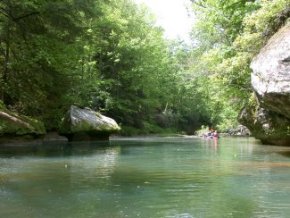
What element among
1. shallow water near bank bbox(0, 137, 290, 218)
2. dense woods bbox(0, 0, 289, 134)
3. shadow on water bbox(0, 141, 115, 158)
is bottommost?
shallow water near bank bbox(0, 137, 290, 218)

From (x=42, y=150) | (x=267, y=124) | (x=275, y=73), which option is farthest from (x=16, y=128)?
(x=267, y=124)

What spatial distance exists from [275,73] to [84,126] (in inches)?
Answer: 630

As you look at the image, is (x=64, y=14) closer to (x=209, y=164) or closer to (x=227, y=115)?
(x=209, y=164)

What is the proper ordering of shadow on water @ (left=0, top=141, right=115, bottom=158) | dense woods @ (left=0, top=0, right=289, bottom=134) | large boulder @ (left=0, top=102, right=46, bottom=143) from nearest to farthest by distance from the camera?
shadow on water @ (left=0, top=141, right=115, bottom=158), dense woods @ (left=0, top=0, right=289, bottom=134), large boulder @ (left=0, top=102, right=46, bottom=143)

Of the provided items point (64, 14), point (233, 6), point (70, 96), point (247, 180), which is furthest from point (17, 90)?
point (247, 180)

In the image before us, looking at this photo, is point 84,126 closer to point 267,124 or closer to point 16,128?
point 16,128

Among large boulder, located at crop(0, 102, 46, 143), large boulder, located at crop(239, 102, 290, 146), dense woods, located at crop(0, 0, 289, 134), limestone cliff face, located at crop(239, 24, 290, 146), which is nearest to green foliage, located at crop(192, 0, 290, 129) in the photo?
dense woods, located at crop(0, 0, 289, 134)

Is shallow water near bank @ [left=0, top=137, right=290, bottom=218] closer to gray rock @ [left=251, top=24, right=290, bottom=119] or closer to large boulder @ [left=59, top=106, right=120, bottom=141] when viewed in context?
gray rock @ [left=251, top=24, right=290, bottom=119]

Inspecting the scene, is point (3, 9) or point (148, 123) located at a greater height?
point (3, 9)

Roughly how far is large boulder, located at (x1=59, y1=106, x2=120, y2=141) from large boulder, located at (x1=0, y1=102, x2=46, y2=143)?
14.1ft

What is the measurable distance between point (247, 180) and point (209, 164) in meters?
3.66

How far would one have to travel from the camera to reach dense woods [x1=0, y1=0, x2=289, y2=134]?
2039 centimetres

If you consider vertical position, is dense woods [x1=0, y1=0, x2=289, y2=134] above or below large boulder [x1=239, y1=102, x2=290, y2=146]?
above

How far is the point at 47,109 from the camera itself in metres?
29.7
